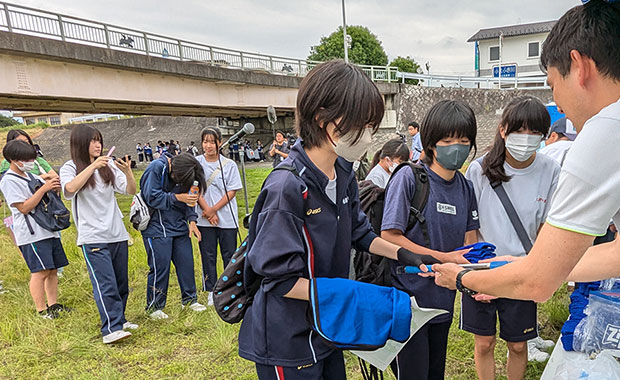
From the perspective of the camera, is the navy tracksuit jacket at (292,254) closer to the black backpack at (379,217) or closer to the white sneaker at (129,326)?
the black backpack at (379,217)

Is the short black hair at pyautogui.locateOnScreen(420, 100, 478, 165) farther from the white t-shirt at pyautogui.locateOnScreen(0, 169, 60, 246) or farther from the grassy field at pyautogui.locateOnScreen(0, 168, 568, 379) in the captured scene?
the white t-shirt at pyautogui.locateOnScreen(0, 169, 60, 246)

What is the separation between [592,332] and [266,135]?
27089 millimetres

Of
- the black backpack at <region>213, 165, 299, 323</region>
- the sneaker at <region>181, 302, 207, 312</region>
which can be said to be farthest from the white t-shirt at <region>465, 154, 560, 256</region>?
the sneaker at <region>181, 302, 207, 312</region>

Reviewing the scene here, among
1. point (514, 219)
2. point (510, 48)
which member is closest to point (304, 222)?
point (514, 219)

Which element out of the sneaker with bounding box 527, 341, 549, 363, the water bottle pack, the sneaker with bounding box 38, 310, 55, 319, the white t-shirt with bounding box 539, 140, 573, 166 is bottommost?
the sneaker with bounding box 527, 341, 549, 363

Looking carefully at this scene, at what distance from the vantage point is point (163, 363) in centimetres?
311

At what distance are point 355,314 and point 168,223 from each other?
2968mm

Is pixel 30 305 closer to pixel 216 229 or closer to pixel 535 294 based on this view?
pixel 216 229

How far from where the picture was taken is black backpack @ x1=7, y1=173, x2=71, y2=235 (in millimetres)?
3736

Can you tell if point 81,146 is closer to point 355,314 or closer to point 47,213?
point 47,213

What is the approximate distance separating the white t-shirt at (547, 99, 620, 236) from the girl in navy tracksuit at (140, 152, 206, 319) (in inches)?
134

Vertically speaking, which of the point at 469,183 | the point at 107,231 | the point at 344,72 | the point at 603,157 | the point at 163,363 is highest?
the point at 344,72

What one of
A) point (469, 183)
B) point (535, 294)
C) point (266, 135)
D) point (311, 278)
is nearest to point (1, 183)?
point (311, 278)

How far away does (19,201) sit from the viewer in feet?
12.1
